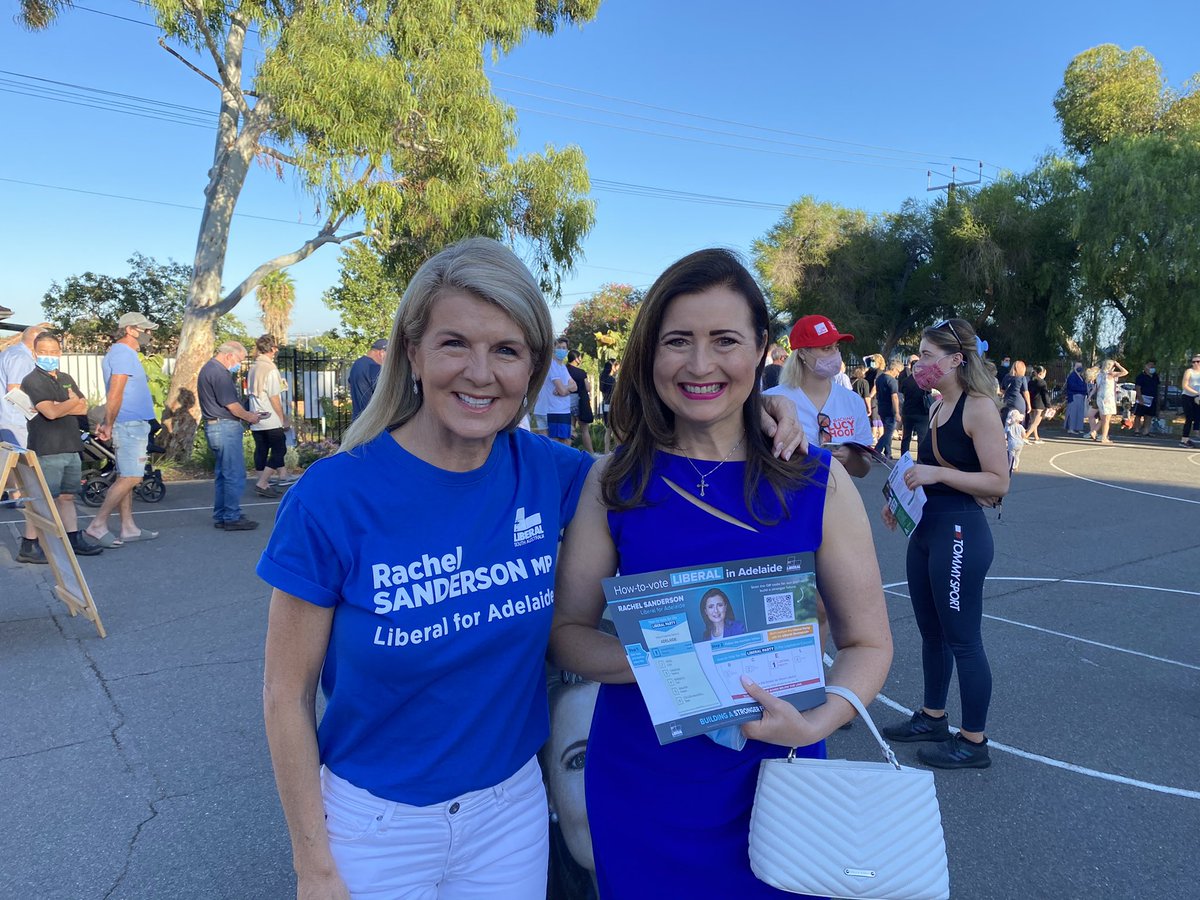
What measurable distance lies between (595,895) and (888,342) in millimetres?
31523

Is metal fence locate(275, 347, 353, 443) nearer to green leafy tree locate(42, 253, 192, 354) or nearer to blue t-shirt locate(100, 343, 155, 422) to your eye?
blue t-shirt locate(100, 343, 155, 422)

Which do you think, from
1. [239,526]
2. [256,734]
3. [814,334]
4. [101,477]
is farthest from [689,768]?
[101,477]

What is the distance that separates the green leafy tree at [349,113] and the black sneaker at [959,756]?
39.7 feet

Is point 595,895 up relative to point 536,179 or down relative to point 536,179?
down

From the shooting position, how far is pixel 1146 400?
838 inches

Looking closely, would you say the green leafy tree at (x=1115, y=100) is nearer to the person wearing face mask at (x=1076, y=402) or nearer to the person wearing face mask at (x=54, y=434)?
the person wearing face mask at (x=1076, y=402)

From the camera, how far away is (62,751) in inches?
146

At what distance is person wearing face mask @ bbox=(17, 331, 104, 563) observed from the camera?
6.76m

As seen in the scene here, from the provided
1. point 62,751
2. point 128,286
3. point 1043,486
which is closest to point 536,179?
point 1043,486

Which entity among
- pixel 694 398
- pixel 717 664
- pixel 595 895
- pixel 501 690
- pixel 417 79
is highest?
pixel 417 79

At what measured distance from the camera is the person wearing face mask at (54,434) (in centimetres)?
676

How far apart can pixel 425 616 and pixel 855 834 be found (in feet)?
2.79

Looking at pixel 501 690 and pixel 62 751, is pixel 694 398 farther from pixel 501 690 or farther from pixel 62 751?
pixel 62 751

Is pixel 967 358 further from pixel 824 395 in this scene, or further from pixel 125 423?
pixel 125 423
